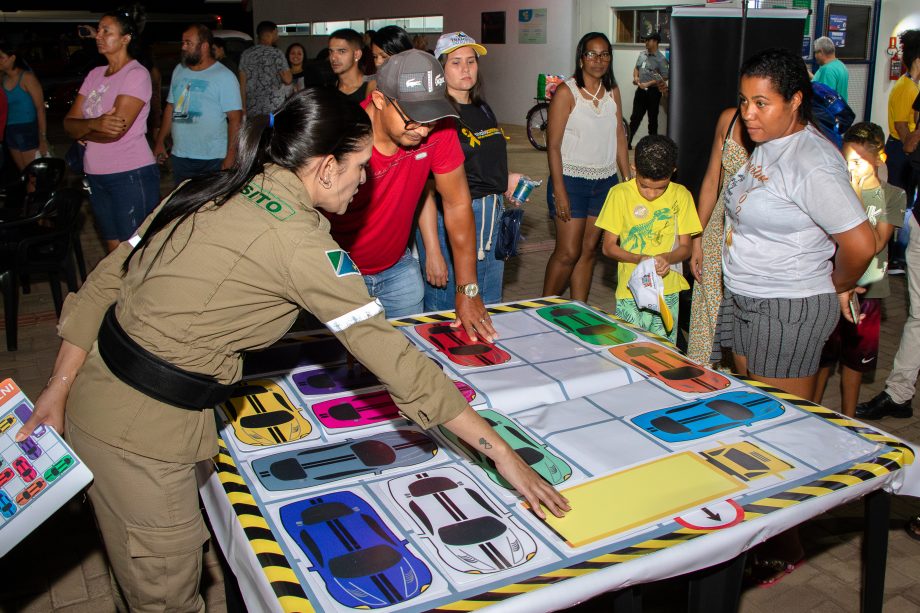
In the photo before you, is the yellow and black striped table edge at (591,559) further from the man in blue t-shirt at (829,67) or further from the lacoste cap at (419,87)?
the man in blue t-shirt at (829,67)

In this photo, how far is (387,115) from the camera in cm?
251

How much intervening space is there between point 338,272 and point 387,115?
3.60 ft

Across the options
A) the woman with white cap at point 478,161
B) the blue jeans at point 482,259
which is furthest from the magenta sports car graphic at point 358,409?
the woman with white cap at point 478,161

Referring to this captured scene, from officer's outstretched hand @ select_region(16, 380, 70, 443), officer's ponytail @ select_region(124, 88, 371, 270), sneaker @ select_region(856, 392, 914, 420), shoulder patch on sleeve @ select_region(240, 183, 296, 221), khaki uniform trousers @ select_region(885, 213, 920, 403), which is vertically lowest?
sneaker @ select_region(856, 392, 914, 420)

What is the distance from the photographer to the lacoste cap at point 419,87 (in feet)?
7.80

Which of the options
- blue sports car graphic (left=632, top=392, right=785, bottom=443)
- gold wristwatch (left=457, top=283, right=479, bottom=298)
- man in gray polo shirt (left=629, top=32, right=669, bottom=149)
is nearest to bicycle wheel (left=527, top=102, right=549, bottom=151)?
man in gray polo shirt (left=629, top=32, right=669, bottom=149)

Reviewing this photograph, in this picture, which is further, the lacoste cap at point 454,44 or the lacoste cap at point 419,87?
the lacoste cap at point 454,44

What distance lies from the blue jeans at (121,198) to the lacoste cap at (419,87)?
284 cm

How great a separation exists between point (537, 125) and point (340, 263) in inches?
475

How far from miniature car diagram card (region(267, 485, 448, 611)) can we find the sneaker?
118 inches

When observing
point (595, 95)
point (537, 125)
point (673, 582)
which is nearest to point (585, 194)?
point (595, 95)

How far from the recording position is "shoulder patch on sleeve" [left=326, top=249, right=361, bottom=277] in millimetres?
1550

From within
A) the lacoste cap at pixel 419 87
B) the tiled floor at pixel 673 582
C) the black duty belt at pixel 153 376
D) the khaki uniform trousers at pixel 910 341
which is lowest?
the tiled floor at pixel 673 582

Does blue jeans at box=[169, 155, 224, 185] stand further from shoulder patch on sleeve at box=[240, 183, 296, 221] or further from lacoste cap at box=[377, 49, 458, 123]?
shoulder patch on sleeve at box=[240, 183, 296, 221]
